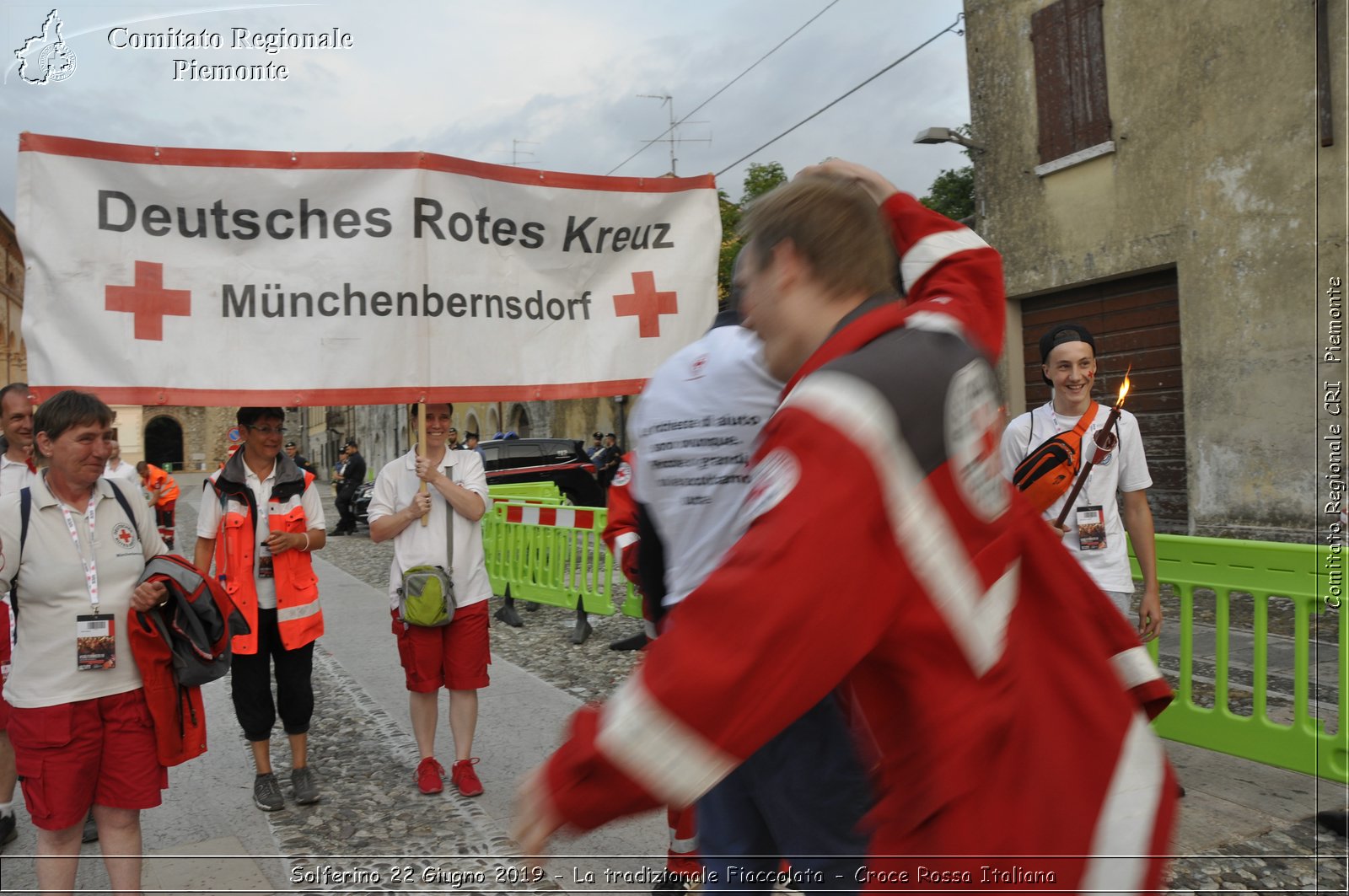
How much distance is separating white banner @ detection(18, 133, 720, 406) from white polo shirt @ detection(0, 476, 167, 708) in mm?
463

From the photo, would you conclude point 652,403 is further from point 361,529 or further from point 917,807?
point 361,529

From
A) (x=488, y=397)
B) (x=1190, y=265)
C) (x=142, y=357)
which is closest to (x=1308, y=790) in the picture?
(x=488, y=397)

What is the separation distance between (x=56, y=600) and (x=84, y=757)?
1.74ft

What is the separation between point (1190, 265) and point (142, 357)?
1104cm

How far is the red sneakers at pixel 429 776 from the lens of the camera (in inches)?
181

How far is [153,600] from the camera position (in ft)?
11.0

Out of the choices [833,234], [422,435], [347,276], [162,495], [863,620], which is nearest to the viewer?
[863,620]

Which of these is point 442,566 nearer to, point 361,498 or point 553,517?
point 553,517

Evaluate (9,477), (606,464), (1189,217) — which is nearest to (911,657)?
(9,477)

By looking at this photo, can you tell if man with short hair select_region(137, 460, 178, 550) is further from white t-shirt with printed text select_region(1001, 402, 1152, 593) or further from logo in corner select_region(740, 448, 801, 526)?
logo in corner select_region(740, 448, 801, 526)

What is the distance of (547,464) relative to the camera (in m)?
18.5

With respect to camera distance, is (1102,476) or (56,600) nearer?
(56,600)

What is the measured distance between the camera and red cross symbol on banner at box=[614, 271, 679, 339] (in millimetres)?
4398

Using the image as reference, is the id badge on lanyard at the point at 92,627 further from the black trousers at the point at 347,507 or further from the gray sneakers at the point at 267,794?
the black trousers at the point at 347,507
